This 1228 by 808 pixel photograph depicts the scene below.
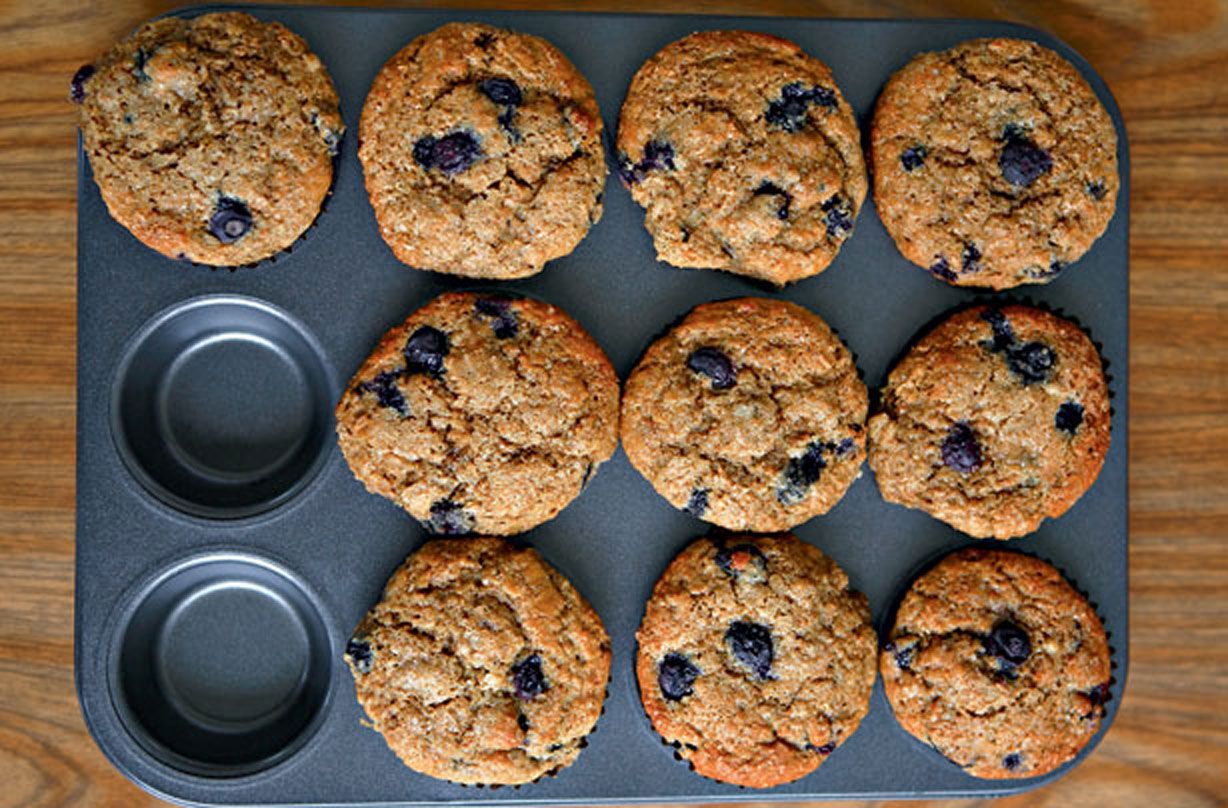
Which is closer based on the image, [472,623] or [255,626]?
[472,623]

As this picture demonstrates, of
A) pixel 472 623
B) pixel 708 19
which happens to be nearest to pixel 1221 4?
pixel 708 19

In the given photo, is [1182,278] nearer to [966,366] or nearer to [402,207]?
[966,366]

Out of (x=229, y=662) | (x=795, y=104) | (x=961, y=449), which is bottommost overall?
(x=229, y=662)

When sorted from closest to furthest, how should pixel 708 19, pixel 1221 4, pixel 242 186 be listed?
1. pixel 242 186
2. pixel 708 19
3. pixel 1221 4

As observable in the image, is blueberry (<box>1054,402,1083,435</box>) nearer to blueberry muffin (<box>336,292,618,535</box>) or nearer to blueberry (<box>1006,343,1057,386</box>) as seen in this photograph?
blueberry (<box>1006,343,1057,386</box>)

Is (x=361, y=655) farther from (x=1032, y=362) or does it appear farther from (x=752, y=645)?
(x=1032, y=362)

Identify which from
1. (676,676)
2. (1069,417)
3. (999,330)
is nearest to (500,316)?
(676,676)
